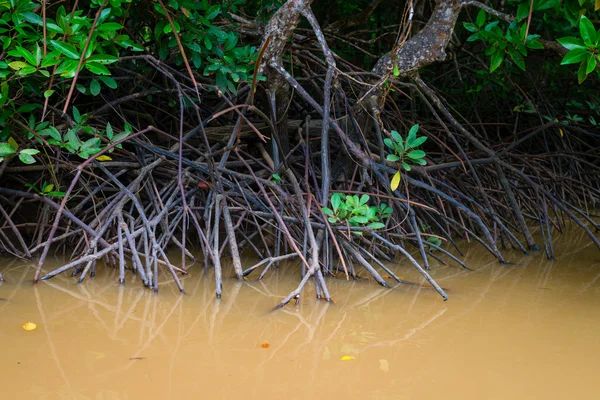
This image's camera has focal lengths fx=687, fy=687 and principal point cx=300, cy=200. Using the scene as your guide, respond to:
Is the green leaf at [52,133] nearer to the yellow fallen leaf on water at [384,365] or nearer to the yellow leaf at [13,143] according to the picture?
the yellow leaf at [13,143]

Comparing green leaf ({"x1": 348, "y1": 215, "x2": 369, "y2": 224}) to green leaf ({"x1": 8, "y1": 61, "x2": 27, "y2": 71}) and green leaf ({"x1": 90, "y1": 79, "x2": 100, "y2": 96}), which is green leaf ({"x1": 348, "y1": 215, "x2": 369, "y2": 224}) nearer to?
green leaf ({"x1": 90, "y1": 79, "x2": 100, "y2": 96})

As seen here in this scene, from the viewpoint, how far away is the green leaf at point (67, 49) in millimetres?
2234

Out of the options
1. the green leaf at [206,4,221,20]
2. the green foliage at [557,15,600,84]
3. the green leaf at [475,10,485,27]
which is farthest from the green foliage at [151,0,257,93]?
the green foliage at [557,15,600,84]

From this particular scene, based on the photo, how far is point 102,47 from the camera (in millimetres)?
2637

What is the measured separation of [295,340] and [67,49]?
3.97 feet

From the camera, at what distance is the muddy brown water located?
1.57m

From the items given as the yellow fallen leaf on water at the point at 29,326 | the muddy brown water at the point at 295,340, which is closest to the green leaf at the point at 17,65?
the muddy brown water at the point at 295,340

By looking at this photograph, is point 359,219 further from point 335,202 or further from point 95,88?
point 95,88

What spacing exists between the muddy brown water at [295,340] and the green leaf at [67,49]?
2.54ft

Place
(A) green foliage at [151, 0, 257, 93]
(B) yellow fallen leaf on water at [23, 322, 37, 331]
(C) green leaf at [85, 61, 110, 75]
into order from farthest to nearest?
(A) green foliage at [151, 0, 257, 93], (C) green leaf at [85, 61, 110, 75], (B) yellow fallen leaf on water at [23, 322, 37, 331]

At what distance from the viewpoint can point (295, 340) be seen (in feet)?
6.23

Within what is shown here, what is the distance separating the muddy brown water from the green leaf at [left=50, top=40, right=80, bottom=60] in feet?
2.54

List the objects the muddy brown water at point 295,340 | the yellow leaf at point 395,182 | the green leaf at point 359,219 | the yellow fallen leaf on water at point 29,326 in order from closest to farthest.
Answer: the muddy brown water at point 295,340
the yellow fallen leaf on water at point 29,326
the green leaf at point 359,219
the yellow leaf at point 395,182

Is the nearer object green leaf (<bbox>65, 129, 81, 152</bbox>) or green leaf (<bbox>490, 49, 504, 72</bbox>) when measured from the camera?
green leaf (<bbox>65, 129, 81, 152</bbox>)
